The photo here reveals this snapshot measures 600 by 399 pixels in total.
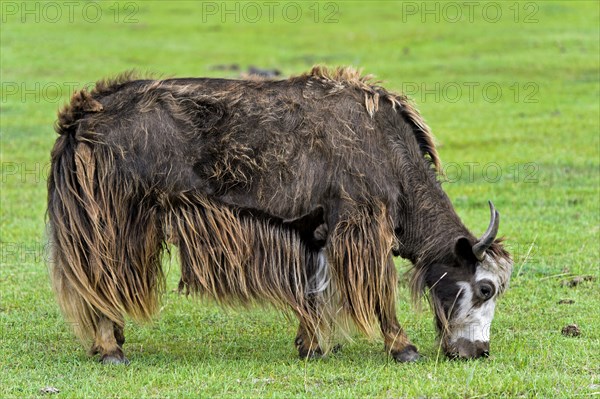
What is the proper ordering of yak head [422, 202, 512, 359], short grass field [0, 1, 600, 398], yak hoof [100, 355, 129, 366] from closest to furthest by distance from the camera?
short grass field [0, 1, 600, 398]
yak hoof [100, 355, 129, 366]
yak head [422, 202, 512, 359]

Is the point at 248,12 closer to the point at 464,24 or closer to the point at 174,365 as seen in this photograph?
the point at 464,24

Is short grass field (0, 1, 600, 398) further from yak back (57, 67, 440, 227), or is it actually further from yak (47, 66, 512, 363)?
yak back (57, 67, 440, 227)

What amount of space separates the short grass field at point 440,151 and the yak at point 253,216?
0.97ft

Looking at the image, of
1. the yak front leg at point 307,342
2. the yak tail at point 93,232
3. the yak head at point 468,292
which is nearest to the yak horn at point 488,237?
the yak head at point 468,292

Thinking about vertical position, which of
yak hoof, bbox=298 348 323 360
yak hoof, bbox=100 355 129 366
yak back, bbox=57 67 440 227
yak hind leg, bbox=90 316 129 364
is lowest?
yak hoof, bbox=298 348 323 360

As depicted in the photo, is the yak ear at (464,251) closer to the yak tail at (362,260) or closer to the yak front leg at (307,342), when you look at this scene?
the yak tail at (362,260)

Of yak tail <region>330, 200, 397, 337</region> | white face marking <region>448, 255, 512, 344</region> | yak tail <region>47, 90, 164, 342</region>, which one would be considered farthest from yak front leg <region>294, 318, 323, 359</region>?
yak tail <region>47, 90, 164, 342</region>

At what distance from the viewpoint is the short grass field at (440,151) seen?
635 cm

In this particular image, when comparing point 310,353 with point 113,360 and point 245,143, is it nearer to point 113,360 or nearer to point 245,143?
point 113,360

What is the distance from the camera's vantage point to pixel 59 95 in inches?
805

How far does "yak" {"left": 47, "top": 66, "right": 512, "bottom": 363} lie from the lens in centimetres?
684

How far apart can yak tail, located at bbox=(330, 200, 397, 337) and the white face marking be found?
0.54 metres

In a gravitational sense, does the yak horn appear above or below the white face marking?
above

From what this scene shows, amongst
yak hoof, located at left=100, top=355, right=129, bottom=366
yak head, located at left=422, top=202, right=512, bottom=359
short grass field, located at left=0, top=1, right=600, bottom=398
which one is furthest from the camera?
yak head, located at left=422, top=202, right=512, bottom=359
